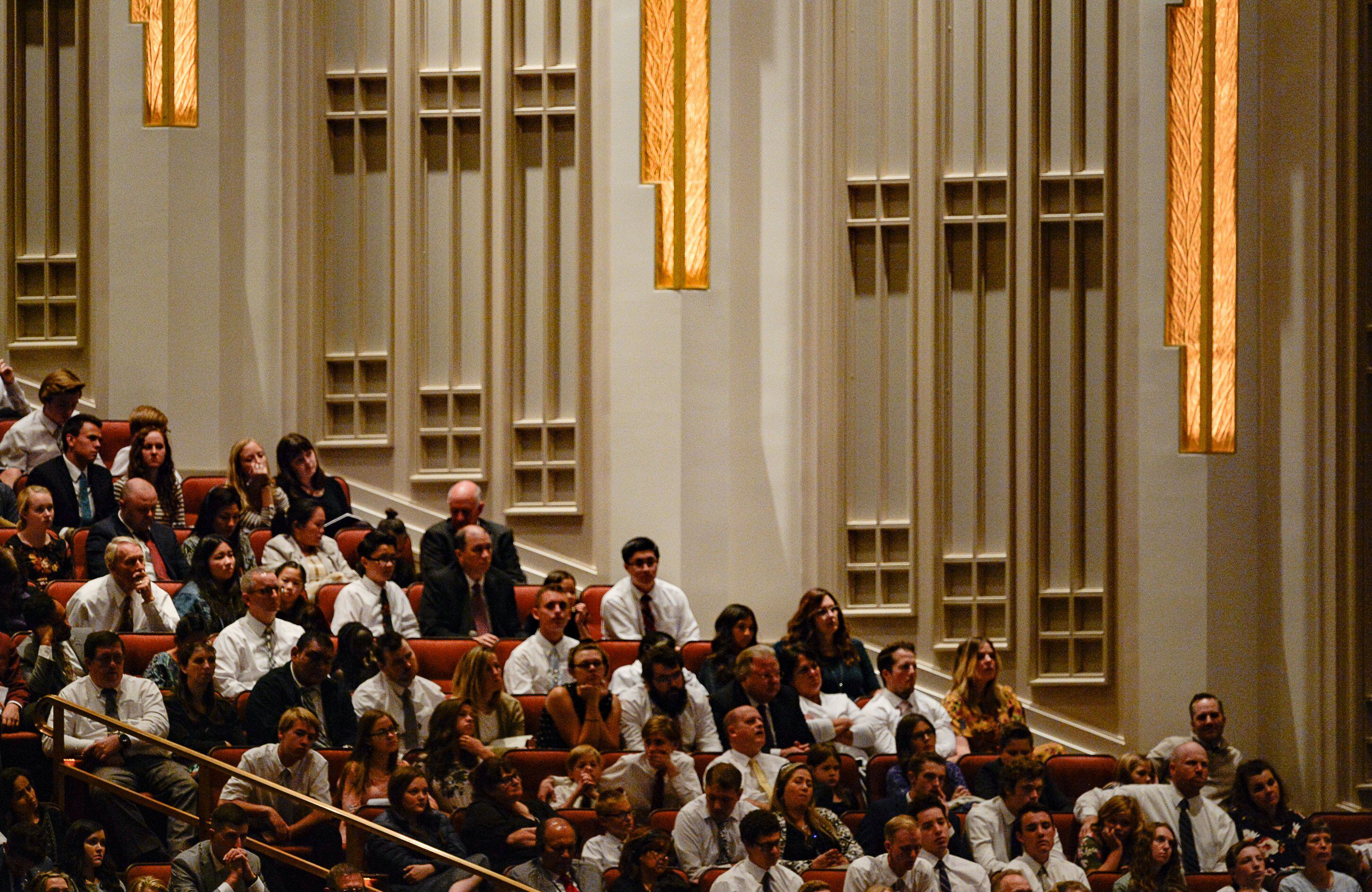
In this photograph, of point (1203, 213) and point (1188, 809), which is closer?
point (1203, 213)

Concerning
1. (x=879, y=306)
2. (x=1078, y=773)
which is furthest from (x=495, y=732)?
(x=879, y=306)

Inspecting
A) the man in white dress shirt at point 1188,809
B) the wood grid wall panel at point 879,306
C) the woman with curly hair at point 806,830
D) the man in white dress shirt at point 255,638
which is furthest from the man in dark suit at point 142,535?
the man in white dress shirt at point 1188,809

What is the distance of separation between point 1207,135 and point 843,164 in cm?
311

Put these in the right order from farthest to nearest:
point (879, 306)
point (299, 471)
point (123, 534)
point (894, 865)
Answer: point (879, 306) < point (299, 471) < point (123, 534) < point (894, 865)

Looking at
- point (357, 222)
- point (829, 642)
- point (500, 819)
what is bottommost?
point (500, 819)

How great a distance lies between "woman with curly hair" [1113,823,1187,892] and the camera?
6.36m

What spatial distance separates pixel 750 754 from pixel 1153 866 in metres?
1.31

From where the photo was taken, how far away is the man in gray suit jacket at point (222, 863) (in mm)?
5559

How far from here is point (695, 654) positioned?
24.5ft

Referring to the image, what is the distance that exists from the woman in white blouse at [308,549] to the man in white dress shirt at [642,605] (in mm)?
953

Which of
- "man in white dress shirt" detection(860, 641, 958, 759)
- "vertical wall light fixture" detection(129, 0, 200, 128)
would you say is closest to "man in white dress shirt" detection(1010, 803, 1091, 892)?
"man in white dress shirt" detection(860, 641, 958, 759)

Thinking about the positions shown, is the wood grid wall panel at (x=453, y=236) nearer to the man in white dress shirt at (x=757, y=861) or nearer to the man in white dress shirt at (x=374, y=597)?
the man in white dress shirt at (x=374, y=597)

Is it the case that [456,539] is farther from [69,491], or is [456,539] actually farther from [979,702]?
[979,702]

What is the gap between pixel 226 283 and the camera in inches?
373
